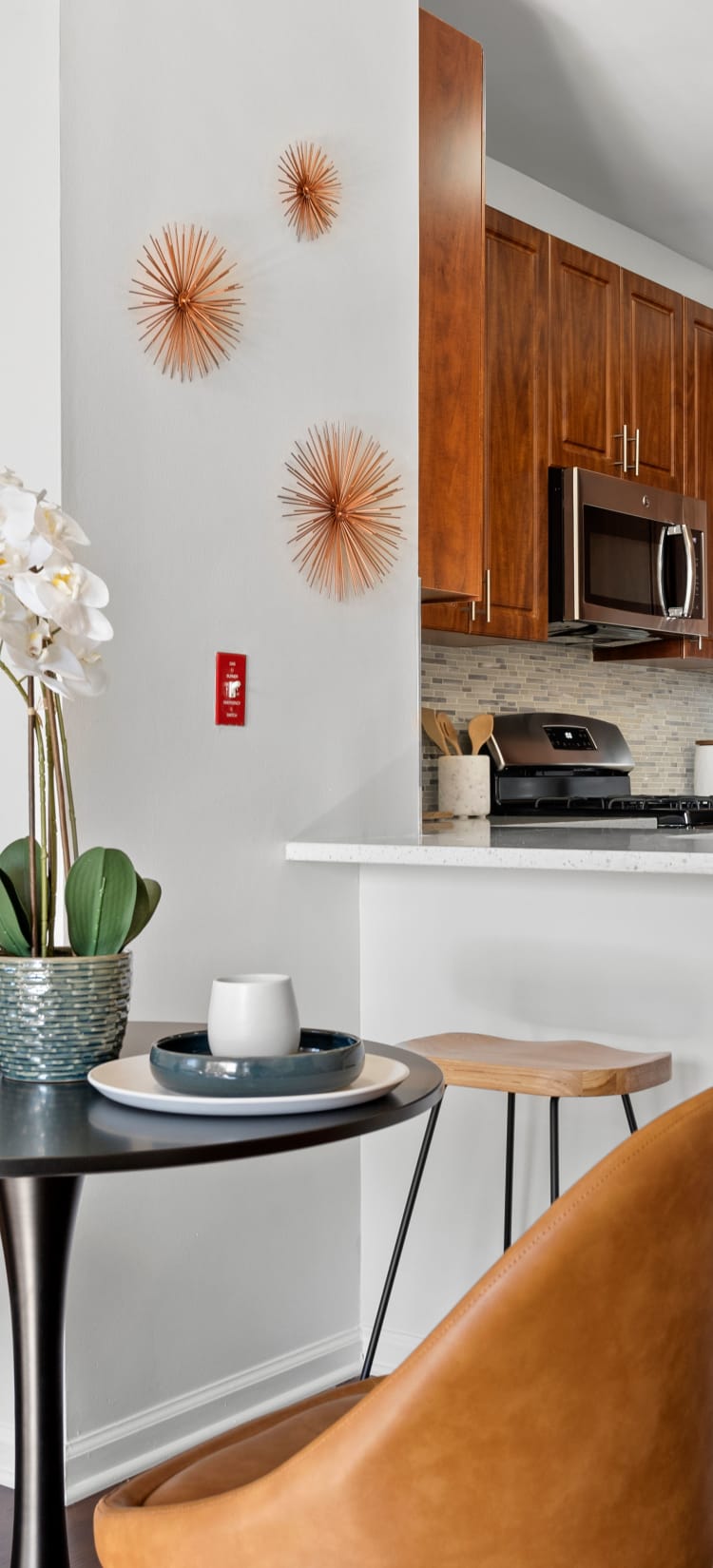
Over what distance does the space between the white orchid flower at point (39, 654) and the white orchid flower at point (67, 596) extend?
19 mm

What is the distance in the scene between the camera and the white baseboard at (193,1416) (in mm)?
2252

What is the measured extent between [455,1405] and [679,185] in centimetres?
412

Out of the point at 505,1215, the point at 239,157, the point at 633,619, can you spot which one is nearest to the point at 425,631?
the point at 633,619

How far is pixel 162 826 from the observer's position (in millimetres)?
2434

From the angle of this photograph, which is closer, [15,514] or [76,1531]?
[15,514]

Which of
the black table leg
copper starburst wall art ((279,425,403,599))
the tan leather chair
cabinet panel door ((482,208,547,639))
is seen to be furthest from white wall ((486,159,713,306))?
the tan leather chair

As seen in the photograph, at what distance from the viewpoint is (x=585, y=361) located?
4.17 m

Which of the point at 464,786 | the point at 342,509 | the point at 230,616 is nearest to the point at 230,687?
the point at 230,616

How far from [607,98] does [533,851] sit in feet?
7.98

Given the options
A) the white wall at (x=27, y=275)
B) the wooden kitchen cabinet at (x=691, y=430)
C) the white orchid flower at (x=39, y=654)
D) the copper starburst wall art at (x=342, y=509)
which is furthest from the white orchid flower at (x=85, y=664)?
the wooden kitchen cabinet at (x=691, y=430)

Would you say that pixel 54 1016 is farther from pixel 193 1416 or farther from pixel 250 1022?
pixel 193 1416

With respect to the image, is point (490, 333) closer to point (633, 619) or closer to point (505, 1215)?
point (633, 619)

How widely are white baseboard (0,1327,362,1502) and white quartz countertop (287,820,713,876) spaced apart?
36.0 inches

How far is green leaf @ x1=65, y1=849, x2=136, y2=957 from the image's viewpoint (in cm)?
154
